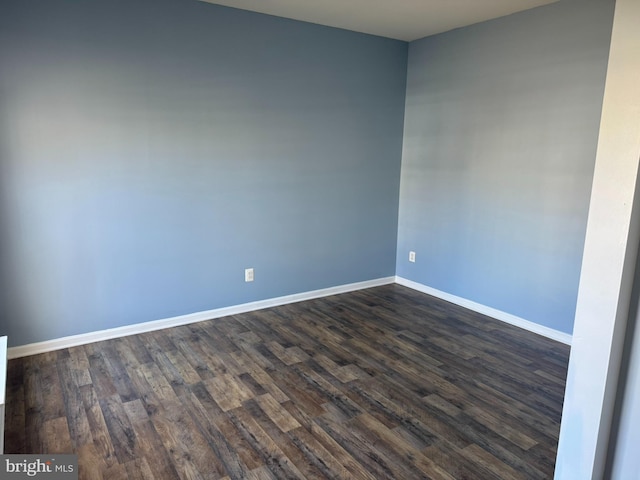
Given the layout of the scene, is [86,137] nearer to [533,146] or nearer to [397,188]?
A: [397,188]

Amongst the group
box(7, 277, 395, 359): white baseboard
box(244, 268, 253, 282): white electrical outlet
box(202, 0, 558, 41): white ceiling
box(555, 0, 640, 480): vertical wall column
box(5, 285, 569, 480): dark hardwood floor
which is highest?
box(202, 0, 558, 41): white ceiling

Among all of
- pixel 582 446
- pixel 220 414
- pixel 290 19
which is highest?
pixel 290 19

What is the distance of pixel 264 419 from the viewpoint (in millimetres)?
2367

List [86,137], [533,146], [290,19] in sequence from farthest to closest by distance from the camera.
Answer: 1. [290,19]
2. [533,146]
3. [86,137]

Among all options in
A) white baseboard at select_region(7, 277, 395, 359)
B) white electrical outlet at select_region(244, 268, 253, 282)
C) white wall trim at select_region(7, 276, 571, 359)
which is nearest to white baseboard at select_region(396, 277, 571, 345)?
white wall trim at select_region(7, 276, 571, 359)

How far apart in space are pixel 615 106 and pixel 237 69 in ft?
9.56

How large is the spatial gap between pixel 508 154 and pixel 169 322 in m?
3.13

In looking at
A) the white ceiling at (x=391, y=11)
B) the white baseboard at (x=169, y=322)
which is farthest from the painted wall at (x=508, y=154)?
the white baseboard at (x=169, y=322)

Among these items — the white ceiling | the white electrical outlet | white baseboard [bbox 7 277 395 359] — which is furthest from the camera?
the white electrical outlet

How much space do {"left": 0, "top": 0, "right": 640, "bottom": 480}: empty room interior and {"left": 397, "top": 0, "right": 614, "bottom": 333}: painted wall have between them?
2 cm

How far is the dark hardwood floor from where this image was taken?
2062 mm

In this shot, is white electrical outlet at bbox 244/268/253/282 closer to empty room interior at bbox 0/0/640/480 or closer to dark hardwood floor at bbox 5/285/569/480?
empty room interior at bbox 0/0/640/480

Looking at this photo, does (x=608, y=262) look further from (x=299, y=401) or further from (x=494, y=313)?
(x=494, y=313)

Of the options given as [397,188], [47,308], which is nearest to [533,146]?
[397,188]
